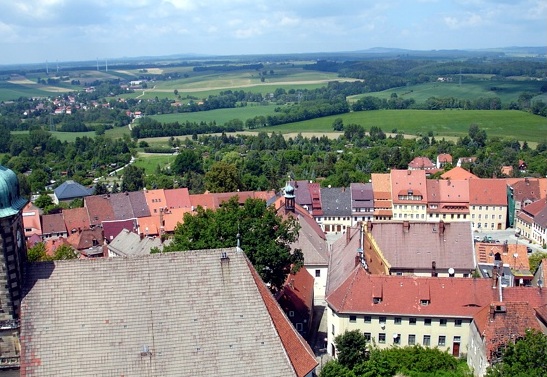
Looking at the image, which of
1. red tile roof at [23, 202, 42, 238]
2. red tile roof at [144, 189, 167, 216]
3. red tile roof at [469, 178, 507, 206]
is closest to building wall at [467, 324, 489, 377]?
red tile roof at [469, 178, 507, 206]

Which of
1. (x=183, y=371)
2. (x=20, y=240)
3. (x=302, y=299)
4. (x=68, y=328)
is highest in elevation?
(x=20, y=240)

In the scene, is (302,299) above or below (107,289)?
below

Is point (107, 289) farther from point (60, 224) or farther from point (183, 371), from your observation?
point (60, 224)

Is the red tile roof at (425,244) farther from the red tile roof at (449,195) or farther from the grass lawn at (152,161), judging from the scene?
the grass lawn at (152,161)

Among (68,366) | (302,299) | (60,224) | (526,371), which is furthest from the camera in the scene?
(60,224)

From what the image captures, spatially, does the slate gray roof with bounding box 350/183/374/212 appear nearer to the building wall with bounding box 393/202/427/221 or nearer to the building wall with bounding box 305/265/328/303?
the building wall with bounding box 393/202/427/221

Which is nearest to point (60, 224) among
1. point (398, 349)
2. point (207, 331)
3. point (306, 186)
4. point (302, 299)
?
point (306, 186)
